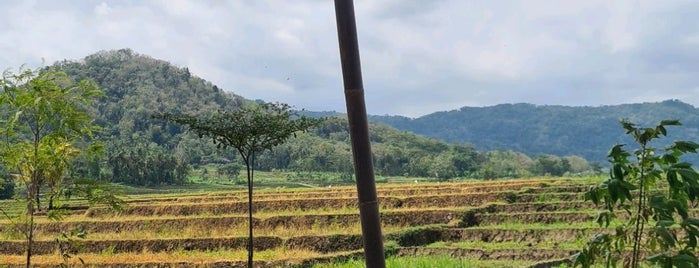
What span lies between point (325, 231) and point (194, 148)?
78841 mm

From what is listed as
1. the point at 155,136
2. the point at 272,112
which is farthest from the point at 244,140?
the point at 155,136

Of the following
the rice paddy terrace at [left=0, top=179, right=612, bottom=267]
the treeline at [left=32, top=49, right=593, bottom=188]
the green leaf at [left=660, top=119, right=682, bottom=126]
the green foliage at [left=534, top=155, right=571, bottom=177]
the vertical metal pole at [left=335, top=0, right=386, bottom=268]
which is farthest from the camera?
the green foliage at [left=534, top=155, right=571, bottom=177]

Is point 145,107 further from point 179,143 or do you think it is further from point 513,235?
point 513,235

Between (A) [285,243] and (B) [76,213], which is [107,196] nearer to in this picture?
(A) [285,243]

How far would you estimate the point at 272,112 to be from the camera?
1622 centimetres

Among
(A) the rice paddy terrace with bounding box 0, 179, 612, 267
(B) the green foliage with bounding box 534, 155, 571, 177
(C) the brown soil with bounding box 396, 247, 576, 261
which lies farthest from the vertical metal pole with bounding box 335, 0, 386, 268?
(B) the green foliage with bounding box 534, 155, 571, 177

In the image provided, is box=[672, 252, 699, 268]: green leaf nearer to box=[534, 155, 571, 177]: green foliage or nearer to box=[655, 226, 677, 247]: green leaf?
box=[655, 226, 677, 247]: green leaf

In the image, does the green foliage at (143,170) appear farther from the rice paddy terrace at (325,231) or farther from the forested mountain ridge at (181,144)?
the rice paddy terrace at (325,231)

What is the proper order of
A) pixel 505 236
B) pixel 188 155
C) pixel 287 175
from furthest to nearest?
1. pixel 188 155
2. pixel 287 175
3. pixel 505 236

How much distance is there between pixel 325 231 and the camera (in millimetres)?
23203

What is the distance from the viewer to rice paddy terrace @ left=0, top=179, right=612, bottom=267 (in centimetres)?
1812

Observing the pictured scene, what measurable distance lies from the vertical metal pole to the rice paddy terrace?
11127 mm

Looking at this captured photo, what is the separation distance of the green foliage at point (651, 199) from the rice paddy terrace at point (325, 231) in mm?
10431

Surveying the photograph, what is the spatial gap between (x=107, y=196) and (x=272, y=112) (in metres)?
9.19
